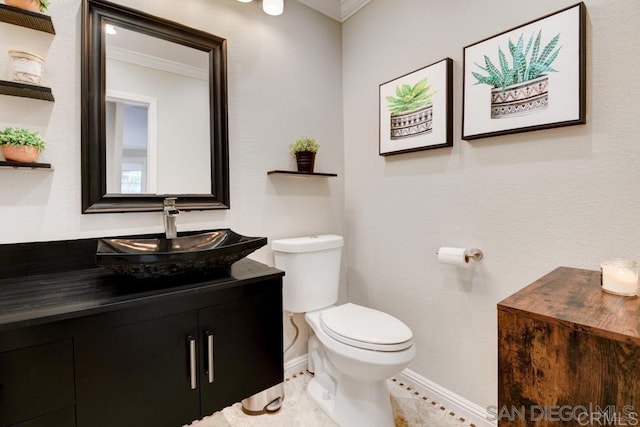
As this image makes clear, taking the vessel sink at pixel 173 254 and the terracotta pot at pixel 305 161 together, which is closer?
the vessel sink at pixel 173 254

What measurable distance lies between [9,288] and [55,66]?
2.89ft

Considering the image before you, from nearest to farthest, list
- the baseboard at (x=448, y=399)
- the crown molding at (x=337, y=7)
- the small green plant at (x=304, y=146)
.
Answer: the baseboard at (x=448, y=399) < the small green plant at (x=304, y=146) < the crown molding at (x=337, y=7)

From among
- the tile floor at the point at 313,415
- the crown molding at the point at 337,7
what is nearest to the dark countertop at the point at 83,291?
the tile floor at the point at 313,415

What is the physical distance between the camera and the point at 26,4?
112cm

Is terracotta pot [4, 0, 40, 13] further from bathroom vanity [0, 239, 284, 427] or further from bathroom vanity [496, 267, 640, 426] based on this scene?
bathroom vanity [496, 267, 640, 426]

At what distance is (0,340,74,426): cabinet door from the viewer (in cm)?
82

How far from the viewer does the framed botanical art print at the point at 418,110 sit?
5.16ft

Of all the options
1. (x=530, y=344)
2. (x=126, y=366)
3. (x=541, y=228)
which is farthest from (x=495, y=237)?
(x=126, y=366)

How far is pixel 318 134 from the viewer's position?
2.08 metres

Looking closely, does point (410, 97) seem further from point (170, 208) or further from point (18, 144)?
point (18, 144)

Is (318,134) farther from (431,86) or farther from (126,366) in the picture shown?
(126,366)

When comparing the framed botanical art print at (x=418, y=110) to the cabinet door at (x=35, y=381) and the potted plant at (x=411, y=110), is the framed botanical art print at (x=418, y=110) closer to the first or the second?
the potted plant at (x=411, y=110)

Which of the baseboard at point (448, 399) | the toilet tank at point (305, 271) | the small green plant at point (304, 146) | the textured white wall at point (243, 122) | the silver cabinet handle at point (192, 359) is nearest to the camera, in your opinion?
the silver cabinet handle at point (192, 359)

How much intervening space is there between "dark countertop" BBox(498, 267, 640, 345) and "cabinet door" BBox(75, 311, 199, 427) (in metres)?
1.04
